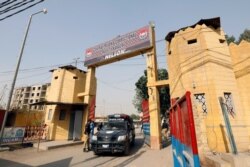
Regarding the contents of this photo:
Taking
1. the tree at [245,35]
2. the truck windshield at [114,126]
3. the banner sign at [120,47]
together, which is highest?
the tree at [245,35]

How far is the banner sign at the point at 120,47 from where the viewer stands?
49.7 feet

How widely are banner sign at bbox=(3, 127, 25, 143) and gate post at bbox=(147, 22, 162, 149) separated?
32.2 feet

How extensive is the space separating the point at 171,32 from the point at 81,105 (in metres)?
11.2

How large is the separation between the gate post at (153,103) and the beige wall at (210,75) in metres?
1.36

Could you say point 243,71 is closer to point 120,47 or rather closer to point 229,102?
point 229,102

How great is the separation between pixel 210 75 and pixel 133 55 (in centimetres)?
701

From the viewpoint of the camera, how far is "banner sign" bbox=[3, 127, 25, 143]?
492 inches

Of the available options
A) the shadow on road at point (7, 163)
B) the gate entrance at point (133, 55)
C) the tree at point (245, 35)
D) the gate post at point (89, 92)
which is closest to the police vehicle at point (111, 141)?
the gate entrance at point (133, 55)

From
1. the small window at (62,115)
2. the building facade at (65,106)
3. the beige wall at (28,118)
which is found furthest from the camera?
the beige wall at (28,118)

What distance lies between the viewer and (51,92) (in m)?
19.5

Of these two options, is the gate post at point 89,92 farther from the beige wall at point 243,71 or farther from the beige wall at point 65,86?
the beige wall at point 243,71

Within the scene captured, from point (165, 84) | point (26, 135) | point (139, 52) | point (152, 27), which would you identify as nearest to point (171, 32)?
point (152, 27)

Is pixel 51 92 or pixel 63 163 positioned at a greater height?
pixel 51 92

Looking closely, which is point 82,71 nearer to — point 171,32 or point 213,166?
point 171,32
